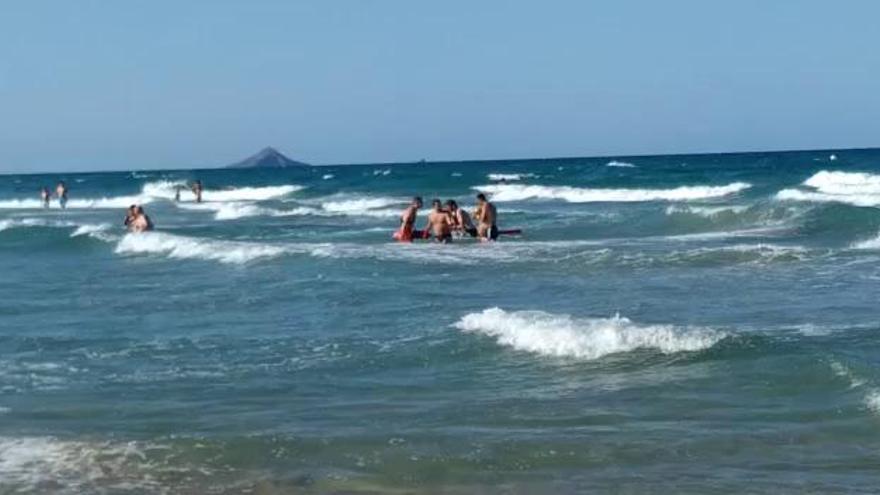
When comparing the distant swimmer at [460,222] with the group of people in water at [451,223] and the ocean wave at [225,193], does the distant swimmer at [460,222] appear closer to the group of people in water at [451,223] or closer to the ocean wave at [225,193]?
the group of people in water at [451,223]

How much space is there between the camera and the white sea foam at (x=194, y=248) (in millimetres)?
25625

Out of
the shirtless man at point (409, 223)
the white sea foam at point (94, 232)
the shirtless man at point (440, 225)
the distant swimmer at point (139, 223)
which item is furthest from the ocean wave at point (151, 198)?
the shirtless man at point (440, 225)

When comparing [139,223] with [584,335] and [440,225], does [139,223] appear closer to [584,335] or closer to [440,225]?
[440,225]

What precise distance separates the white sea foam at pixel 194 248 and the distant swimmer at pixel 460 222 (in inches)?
134

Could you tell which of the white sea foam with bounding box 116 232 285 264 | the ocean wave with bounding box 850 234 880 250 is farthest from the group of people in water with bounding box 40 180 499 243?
the ocean wave with bounding box 850 234 880 250

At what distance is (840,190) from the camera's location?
5194cm

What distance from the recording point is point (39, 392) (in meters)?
11.7

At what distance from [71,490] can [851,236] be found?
2143 centimetres

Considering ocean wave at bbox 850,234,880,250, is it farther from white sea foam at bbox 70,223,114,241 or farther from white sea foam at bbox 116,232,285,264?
white sea foam at bbox 70,223,114,241

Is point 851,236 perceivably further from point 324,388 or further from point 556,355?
point 324,388

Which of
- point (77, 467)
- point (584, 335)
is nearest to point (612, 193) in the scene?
point (584, 335)

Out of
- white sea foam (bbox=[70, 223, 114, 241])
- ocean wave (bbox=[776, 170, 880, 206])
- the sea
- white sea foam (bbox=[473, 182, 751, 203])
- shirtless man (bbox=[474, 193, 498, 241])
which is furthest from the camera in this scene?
white sea foam (bbox=[473, 182, 751, 203])

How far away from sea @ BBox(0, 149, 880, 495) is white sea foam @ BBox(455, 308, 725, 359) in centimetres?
4

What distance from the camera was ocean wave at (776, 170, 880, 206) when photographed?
44194 millimetres
